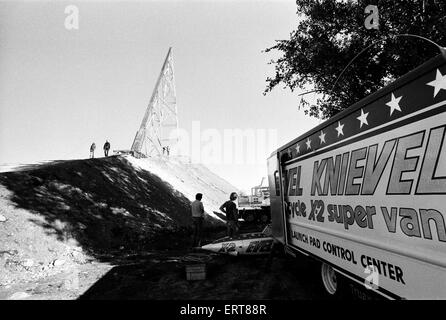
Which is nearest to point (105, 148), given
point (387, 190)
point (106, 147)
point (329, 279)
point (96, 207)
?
point (106, 147)

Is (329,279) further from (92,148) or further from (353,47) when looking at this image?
(92,148)

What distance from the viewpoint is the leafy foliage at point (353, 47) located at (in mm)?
10227

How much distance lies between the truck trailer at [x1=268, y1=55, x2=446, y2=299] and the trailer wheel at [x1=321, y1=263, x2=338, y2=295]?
0.02 metres

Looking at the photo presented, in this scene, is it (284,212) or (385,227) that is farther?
(284,212)

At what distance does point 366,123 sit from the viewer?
3.46 meters

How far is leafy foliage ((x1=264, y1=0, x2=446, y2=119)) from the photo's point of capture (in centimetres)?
1023

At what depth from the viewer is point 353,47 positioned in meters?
13.2

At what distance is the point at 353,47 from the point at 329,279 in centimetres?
1145

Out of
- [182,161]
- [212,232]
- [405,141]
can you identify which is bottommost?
[212,232]

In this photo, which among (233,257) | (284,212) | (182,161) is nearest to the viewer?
(284,212)

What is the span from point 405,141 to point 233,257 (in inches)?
267

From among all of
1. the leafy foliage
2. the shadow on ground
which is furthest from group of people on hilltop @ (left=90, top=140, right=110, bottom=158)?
the leafy foliage
